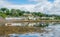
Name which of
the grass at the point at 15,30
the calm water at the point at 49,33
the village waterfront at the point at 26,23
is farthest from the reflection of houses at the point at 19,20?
the calm water at the point at 49,33

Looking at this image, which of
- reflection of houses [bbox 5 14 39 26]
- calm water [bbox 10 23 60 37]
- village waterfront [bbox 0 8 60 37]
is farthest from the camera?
reflection of houses [bbox 5 14 39 26]

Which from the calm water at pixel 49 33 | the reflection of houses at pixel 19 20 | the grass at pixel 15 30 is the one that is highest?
the reflection of houses at pixel 19 20

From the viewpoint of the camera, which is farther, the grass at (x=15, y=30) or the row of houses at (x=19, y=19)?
the row of houses at (x=19, y=19)

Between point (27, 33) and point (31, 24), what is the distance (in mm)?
477

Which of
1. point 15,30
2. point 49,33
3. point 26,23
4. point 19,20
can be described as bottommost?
point 49,33

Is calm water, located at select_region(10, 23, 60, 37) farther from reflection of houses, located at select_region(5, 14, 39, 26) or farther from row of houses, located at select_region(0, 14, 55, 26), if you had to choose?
reflection of houses, located at select_region(5, 14, 39, 26)

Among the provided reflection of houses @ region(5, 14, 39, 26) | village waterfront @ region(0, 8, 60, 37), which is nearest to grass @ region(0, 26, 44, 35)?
village waterfront @ region(0, 8, 60, 37)

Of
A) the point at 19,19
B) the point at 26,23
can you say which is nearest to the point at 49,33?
the point at 26,23

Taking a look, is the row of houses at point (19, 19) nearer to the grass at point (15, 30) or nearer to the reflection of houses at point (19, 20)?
the reflection of houses at point (19, 20)

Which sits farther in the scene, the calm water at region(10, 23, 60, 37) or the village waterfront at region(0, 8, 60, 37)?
the village waterfront at region(0, 8, 60, 37)

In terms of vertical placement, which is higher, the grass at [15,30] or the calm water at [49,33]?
the grass at [15,30]

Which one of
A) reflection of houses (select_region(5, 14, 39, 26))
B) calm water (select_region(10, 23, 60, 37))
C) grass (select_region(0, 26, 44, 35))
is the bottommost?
calm water (select_region(10, 23, 60, 37))

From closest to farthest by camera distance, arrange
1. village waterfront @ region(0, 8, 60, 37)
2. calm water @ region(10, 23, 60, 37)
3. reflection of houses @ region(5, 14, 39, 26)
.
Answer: calm water @ region(10, 23, 60, 37) < village waterfront @ region(0, 8, 60, 37) < reflection of houses @ region(5, 14, 39, 26)

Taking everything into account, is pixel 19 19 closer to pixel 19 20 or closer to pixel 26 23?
pixel 19 20
